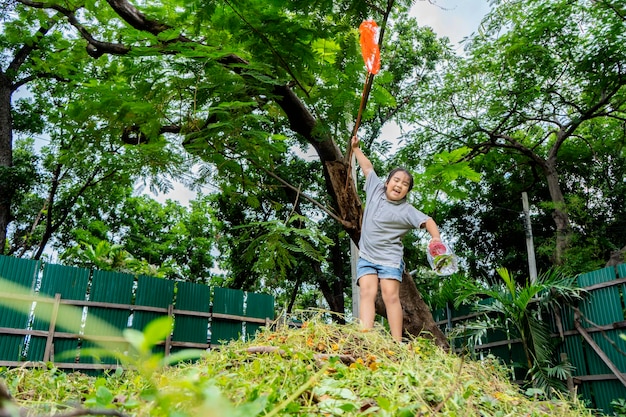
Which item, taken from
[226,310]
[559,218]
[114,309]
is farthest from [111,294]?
[559,218]

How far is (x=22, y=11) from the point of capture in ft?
33.4

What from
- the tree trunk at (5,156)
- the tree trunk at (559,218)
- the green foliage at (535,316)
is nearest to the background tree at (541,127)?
the tree trunk at (559,218)

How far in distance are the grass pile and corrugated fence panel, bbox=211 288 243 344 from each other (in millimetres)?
6385

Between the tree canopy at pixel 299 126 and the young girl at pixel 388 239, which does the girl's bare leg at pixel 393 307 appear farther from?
the tree canopy at pixel 299 126

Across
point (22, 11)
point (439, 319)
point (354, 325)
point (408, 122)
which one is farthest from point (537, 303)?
point (22, 11)

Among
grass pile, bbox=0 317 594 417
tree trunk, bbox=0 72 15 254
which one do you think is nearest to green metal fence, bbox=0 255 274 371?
grass pile, bbox=0 317 594 417

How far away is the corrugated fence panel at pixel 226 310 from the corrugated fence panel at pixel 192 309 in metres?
0.13

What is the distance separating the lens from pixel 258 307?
9.59m

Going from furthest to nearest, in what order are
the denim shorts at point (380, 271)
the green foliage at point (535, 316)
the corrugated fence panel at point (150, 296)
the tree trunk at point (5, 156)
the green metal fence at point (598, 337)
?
the tree trunk at point (5, 156) < the corrugated fence panel at point (150, 296) < the green foliage at point (535, 316) < the green metal fence at point (598, 337) < the denim shorts at point (380, 271)

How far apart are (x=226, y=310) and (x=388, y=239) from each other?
220 inches

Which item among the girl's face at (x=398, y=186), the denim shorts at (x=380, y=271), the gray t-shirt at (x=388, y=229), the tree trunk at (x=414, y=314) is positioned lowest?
the tree trunk at (x=414, y=314)

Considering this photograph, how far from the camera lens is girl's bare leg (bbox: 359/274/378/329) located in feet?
12.5

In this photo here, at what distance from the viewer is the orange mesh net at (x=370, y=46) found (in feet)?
13.3

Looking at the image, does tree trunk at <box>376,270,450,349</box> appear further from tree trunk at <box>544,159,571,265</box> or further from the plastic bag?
tree trunk at <box>544,159,571,265</box>
